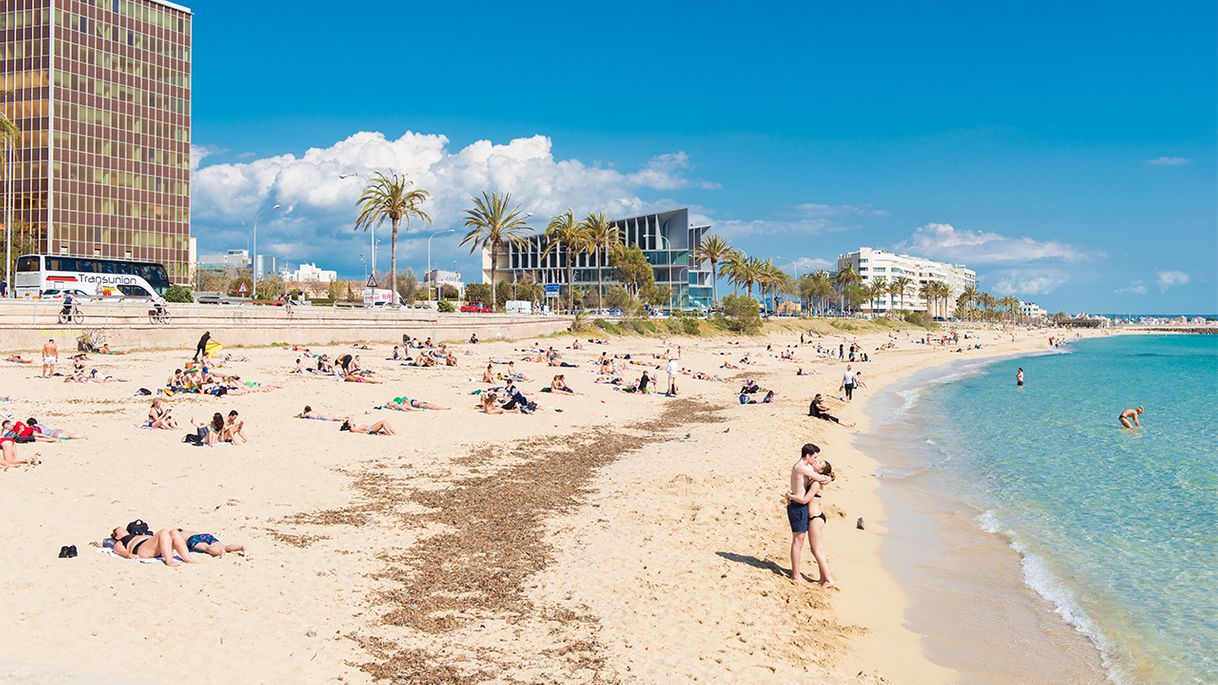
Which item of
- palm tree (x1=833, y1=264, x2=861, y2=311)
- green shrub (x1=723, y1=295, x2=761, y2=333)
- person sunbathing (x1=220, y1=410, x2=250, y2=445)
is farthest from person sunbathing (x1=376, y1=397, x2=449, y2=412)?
palm tree (x1=833, y1=264, x2=861, y2=311)

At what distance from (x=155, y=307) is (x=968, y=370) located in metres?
50.4

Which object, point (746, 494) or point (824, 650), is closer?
point (824, 650)

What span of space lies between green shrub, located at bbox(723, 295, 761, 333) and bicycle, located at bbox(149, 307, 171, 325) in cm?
5467

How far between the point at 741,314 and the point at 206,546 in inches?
2990

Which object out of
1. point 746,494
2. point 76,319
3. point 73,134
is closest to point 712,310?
point 73,134

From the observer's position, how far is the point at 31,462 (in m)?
12.7

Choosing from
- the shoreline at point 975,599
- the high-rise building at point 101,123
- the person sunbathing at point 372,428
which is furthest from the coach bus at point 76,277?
the shoreline at point 975,599

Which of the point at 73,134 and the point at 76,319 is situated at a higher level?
the point at 73,134

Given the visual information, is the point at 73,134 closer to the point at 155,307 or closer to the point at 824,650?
the point at 155,307

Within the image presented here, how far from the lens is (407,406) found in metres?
21.9

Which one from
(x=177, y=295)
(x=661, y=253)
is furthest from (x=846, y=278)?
(x=177, y=295)

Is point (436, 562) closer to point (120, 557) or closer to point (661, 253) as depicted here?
point (120, 557)

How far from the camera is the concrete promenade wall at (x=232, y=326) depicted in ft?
100

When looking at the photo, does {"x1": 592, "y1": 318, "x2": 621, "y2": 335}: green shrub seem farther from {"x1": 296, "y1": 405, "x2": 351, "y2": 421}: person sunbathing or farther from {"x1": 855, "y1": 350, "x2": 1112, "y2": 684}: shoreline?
{"x1": 855, "y1": 350, "x2": 1112, "y2": 684}: shoreline
